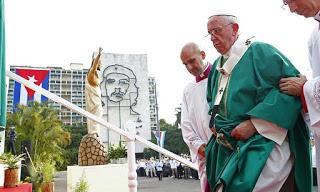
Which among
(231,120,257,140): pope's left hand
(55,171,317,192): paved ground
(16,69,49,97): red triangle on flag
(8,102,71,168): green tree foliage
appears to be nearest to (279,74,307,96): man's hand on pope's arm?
(231,120,257,140): pope's left hand

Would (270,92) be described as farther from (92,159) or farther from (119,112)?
Result: (119,112)

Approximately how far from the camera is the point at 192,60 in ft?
7.52

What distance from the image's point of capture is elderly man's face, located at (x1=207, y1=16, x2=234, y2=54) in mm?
1722

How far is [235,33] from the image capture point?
1.75 metres

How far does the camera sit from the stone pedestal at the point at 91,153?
6.55 meters

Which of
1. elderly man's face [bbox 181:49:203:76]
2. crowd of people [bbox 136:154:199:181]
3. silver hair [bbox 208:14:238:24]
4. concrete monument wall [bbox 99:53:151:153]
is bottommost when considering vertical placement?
crowd of people [bbox 136:154:199:181]

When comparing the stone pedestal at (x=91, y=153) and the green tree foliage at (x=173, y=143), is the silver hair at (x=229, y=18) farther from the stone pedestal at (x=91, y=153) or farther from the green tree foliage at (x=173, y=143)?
the green tree foliage at (x=173, y=143)

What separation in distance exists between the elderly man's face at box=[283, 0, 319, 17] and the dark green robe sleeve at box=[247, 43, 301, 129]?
20 centimetres

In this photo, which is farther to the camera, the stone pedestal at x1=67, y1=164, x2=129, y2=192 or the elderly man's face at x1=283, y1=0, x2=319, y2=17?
the stone pedestal at x1=67, y1=164, x2=129, y2=192

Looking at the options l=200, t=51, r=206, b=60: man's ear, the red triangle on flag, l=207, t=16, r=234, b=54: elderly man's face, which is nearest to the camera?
l=207, t=16, r=234, b=54: elderly man's face

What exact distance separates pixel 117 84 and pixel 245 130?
45296 mm

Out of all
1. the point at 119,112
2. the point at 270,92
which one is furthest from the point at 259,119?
the point at 119,112

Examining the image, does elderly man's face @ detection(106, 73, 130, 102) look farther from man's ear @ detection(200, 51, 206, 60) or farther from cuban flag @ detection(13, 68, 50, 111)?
man's ear @ detection(200, 51, 206, 60)

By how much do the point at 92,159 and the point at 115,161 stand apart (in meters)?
0.92
